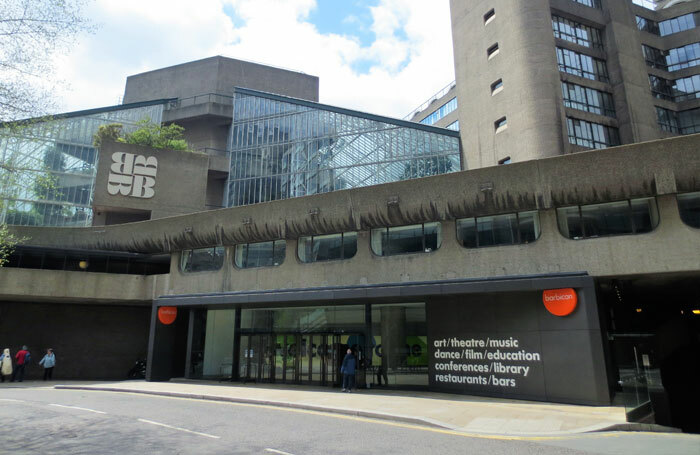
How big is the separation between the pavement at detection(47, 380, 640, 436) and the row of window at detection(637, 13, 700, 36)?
43273 mm

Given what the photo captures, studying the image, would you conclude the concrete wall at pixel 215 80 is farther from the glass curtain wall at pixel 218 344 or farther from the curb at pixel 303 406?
the curb at pixel 303 406

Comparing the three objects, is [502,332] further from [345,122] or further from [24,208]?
[24,208]

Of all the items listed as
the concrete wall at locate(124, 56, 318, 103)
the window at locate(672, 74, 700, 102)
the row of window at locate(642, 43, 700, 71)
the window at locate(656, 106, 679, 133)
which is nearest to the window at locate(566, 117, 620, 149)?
the window at locate(656, 106, 679, 133)

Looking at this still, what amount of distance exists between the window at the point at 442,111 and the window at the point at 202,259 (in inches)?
1448

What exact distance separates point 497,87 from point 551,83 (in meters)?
3.80

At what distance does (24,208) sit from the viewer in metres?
41.5

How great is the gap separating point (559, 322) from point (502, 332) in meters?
1.93

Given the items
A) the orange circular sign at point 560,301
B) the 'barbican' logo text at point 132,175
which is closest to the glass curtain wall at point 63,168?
the 'barbican' logo text at point 132,175

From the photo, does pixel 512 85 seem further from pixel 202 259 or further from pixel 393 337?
pixel 202 259

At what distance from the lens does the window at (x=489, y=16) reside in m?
34.3

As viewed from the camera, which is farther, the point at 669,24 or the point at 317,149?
the point at 669,24

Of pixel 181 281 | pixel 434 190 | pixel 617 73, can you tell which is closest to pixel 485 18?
pixel 617 73

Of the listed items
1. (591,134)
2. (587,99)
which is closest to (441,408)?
(591,134)

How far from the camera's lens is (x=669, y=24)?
1716 inches
